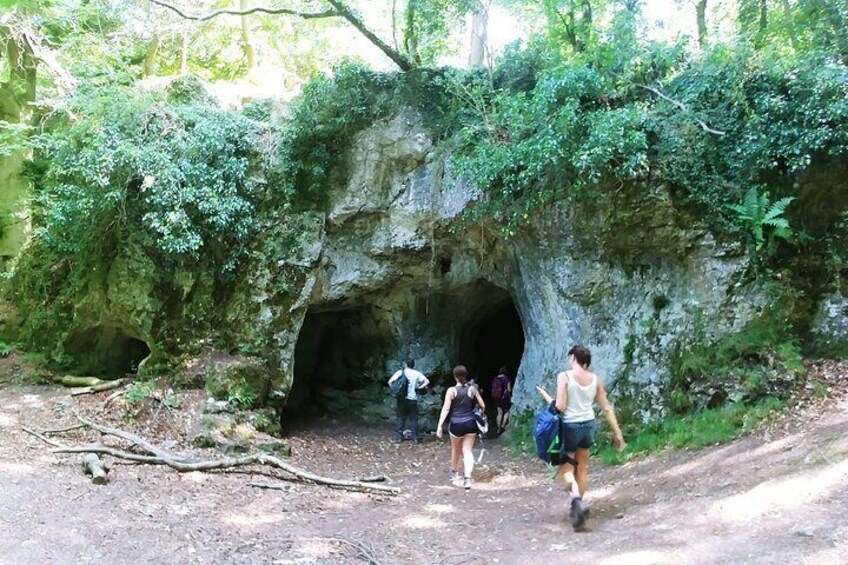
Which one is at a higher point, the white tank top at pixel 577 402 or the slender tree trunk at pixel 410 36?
the slender tree trunk at pixel 410 36

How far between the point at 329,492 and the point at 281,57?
15.0 metres

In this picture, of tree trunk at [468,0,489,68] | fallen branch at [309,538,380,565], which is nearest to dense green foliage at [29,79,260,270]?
tree trunk at [468,0,489,68]

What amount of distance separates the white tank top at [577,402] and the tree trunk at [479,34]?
815cm

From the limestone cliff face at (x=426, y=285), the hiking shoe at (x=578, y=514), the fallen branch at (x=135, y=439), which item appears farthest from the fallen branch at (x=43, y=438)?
the hiking shoe at (x=578, y=514)

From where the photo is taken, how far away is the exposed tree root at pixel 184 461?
7.36 m

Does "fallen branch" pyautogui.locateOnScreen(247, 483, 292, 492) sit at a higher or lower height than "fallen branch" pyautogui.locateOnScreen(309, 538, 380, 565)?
lower

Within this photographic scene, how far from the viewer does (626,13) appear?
985cm

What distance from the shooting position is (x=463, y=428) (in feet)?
24.4

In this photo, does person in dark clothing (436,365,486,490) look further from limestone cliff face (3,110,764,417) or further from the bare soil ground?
limestone cliff face (3,110,764,417)

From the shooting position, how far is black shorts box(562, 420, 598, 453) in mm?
5328

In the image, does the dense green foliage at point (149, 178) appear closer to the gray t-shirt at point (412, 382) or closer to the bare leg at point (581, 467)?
the gray t-shirt at point (412, 382)

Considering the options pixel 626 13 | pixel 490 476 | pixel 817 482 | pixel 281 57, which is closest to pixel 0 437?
pixel 490 476

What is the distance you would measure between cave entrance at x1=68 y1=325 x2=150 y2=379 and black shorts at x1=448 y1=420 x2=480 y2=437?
7.44m

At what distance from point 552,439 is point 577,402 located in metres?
0.41
